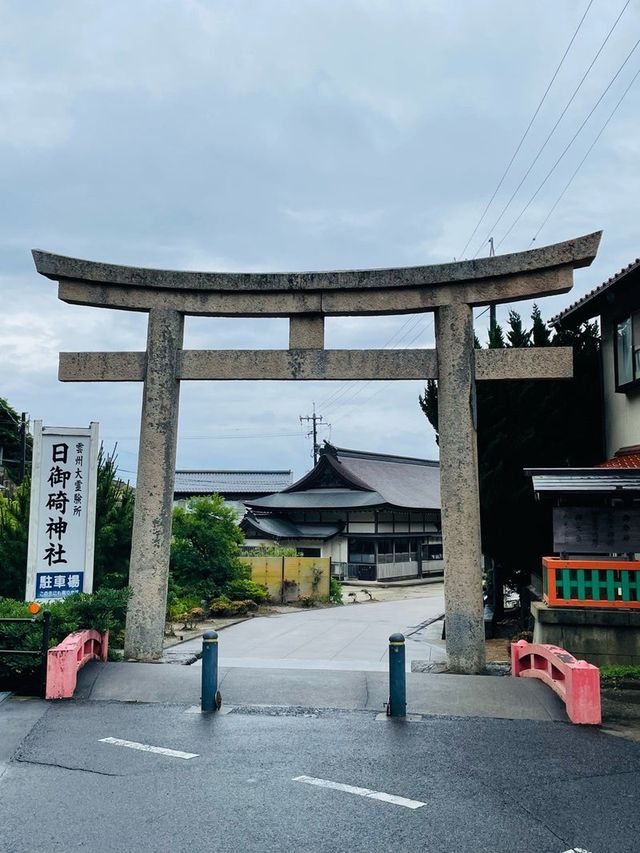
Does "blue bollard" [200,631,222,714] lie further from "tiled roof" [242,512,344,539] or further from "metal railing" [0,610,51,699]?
"tiled roof" [242,512,344,539]

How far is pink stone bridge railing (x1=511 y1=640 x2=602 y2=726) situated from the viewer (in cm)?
820

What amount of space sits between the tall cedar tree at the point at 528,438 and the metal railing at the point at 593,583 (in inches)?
162

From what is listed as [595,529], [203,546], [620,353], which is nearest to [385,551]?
[203,546]

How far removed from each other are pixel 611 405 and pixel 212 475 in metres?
51.4

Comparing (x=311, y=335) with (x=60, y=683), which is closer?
(x=60, y=683)

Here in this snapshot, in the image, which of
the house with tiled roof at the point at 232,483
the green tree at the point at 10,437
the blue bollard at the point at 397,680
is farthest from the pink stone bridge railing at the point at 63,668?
the house with tiled roof at the point at 232,483

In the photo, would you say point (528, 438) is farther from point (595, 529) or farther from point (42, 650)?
point (42, 650)

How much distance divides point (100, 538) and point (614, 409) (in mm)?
10673

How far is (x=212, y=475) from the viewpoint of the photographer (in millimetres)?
63719

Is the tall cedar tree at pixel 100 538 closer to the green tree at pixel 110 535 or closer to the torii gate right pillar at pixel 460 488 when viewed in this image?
the green tree at pixel 110 535

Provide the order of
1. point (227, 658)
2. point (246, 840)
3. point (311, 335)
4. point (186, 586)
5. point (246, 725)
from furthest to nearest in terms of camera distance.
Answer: point (186, 586) < point (227, 658) < point (311, 335) < point (246, 725) < point (246, 840)

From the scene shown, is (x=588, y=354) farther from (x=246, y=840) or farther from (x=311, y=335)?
(x=246, y=840)

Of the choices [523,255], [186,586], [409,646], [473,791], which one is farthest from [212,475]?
[473,791]

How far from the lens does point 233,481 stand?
62.7 meters
